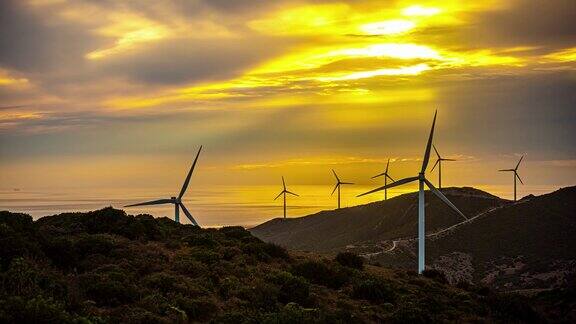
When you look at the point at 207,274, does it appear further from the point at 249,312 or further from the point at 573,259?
the point at 573,259

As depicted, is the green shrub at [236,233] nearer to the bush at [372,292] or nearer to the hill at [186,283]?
the hill at [186,283]

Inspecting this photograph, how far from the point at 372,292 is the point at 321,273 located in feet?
15.9

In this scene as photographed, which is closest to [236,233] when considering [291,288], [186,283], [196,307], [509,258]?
[291,288]

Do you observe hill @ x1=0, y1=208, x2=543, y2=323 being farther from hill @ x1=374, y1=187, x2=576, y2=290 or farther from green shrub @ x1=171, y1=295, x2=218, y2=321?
hill @ x1=374, y1=187, x2=576, y2=290

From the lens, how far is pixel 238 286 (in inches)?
1513

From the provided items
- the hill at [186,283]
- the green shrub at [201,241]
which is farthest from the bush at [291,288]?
the green shrub at [201,241]

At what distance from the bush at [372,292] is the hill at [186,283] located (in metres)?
0.07

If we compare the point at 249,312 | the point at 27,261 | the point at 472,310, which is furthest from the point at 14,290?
the point at 472,310

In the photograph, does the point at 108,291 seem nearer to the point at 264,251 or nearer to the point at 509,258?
the point at 264,251

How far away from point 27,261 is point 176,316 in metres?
8.92

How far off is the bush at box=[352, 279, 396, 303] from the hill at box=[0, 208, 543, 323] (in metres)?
0.07

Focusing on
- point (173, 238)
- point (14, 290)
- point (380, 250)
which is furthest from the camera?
point (380, 250)

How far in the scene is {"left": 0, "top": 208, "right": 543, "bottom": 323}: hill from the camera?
29.5m

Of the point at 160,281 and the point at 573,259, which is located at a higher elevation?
the point at 160,281
